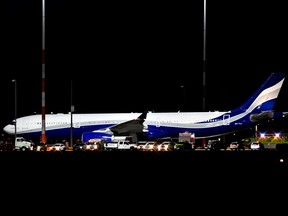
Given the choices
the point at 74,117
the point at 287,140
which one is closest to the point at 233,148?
the point at 287,140

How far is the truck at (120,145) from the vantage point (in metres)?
57.7

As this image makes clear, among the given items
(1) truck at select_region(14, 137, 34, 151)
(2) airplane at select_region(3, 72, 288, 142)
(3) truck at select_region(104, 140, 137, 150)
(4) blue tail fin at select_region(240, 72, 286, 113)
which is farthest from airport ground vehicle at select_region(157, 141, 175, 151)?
(1) truck at select_region(14, 137, 34, 151)

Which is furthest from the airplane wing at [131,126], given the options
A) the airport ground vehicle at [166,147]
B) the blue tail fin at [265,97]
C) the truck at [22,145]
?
the truck at [22,145]

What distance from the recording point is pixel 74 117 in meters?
69.6

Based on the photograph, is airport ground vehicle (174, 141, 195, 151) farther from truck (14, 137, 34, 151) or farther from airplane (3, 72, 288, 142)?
truck (14, 137, 34, 151)

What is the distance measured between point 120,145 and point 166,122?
25.1 feet

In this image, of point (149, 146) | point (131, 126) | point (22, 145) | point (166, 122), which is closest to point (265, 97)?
point (166, 122)

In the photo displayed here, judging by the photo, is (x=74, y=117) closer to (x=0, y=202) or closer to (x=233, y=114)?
(x=233, y=114)

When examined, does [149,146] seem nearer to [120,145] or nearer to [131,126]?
[120,145]

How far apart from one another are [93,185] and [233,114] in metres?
43.6

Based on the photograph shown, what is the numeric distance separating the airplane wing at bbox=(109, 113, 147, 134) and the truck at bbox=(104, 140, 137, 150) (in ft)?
18.1

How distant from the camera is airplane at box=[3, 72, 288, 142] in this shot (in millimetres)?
60281

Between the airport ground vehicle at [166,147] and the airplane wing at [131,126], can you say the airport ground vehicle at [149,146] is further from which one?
the airplane wing at [131,126]

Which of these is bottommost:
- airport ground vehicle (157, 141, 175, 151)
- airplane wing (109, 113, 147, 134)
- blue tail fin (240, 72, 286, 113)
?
airport ground vehicle (157, 141, 175, 151)
